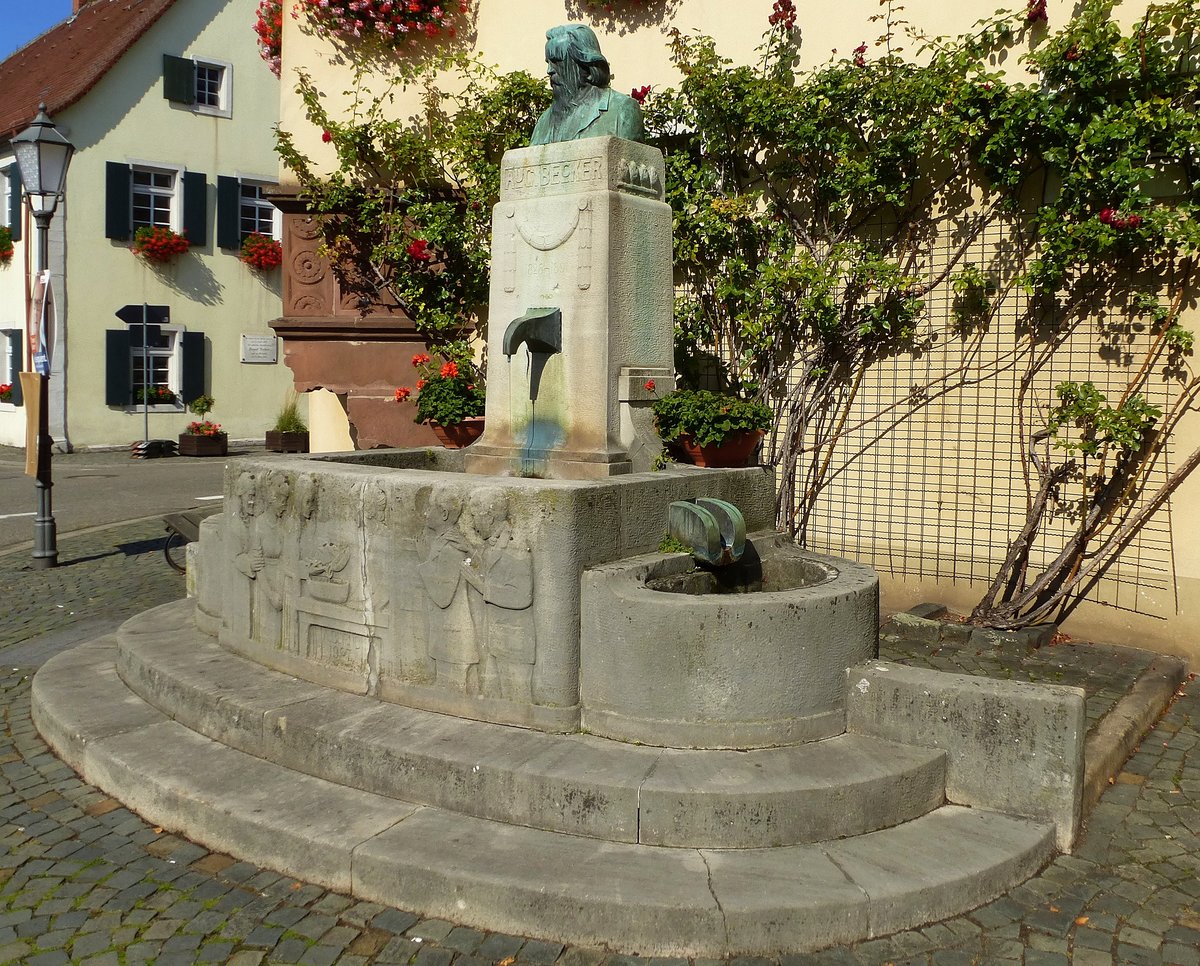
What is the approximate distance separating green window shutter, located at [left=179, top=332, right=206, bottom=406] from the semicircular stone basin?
18.3m

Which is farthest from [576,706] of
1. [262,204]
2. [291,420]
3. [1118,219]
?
[262,204]

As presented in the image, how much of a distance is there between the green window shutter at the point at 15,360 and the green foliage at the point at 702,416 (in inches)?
693

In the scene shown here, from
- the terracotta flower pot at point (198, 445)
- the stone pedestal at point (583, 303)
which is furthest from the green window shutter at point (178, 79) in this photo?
the stone pedestal at point (583, 303)

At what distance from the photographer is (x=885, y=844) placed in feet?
11.5

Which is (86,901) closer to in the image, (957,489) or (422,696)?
(422,696)

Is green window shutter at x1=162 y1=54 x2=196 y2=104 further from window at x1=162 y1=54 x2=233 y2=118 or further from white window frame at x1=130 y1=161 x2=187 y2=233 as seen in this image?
white window frame at x1=130 y1=161 x2=187 y2=233

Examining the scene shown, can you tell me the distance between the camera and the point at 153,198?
20.2m

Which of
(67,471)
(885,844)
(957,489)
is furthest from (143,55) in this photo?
(885,844)

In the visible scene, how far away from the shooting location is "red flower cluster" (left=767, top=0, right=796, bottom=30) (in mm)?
7453

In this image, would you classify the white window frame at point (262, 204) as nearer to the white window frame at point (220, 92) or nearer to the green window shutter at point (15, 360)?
the white window frame at point (220, 92)

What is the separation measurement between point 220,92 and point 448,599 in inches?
779

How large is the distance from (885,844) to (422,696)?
181cm

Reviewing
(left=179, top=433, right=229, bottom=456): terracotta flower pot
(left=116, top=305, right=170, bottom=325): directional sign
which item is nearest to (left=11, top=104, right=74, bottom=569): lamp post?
(left=116, top=305, right=170, bottom=325): directional sign

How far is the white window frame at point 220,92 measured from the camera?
20594 mm
